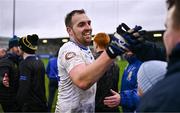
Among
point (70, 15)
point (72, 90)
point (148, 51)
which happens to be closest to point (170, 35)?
point (148, 51)

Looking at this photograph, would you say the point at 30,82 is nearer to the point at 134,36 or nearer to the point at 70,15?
the point at 70,15

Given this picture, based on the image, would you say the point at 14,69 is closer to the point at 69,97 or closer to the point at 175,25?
the point at 69,97

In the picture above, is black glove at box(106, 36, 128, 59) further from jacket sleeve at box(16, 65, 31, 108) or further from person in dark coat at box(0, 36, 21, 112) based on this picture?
person in dark coat at box(0, 36, 21, 112)

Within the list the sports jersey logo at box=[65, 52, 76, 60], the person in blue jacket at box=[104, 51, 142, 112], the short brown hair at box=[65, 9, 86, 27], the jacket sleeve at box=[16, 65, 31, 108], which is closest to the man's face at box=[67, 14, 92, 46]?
the short brown hair at box=[65, 9, 86, 27]

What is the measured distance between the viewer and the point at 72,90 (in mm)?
3803

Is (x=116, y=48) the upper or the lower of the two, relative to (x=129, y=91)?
upper

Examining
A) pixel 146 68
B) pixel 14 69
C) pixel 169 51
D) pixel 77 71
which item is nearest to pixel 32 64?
pixel 14 69

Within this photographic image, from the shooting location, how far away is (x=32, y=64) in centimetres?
620

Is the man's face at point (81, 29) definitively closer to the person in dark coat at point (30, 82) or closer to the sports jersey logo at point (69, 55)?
the sports jersey logo at point (69, 55)

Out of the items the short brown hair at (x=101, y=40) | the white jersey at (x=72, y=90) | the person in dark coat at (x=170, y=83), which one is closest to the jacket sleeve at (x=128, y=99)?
the white jersey at (x=72, y=90)

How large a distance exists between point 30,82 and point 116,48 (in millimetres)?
3314

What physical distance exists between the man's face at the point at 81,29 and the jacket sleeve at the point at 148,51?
3.20 ft

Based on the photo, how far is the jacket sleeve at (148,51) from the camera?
289 centimetres

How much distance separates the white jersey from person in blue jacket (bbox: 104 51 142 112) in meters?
0.20
